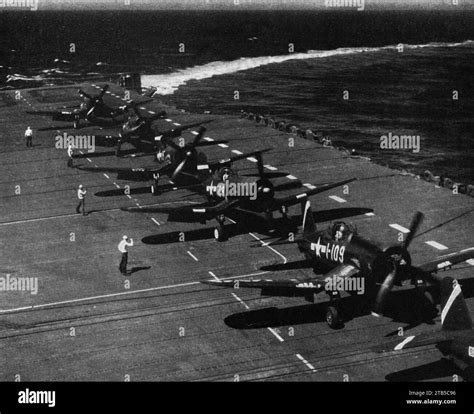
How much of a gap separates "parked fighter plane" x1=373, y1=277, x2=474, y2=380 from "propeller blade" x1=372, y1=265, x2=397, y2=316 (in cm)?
206

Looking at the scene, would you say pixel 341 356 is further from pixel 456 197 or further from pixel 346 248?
pixel 456 197

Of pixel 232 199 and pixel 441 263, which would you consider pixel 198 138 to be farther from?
pixel 441 263

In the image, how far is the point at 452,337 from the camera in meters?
23.9

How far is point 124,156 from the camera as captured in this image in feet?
202

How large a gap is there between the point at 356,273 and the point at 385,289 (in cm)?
193

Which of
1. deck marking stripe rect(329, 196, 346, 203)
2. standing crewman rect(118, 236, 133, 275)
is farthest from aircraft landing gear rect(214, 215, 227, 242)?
deck marking stripe rect(329, 196, 346, 203)

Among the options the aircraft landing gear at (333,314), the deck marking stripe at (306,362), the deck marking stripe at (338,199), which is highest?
the deck marking stripe at (338,199)

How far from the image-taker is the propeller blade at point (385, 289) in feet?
87.2

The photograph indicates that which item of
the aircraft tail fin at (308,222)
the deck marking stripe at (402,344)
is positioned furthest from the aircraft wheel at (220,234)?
the deck marking stripe at (402,344)

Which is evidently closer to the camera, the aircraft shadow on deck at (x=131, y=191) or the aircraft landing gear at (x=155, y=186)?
the aircraft landing gear at (x=155, y=186)

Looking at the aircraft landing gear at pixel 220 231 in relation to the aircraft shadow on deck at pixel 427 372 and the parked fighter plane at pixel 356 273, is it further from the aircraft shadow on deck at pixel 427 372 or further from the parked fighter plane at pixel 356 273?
the aircraft shadow on deck at pixel 427 372

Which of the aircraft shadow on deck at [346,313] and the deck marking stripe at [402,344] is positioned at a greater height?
the deck marking stripe at [402,344]

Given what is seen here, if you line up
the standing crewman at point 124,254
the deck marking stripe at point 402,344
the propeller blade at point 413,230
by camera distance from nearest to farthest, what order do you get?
the deck marking stripe at point 402,344, the propeller blade at point 413,230, the standing crewman at point 124,254

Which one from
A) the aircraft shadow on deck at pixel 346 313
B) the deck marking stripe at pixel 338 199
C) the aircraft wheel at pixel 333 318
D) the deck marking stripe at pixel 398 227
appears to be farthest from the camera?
the deck marking stripe at pixel 338 199
